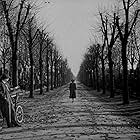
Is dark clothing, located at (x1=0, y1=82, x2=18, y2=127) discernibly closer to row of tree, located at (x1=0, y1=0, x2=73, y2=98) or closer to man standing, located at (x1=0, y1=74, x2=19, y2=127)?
man standing, located at (x1=0, y1=74, x2=19, y2=127)

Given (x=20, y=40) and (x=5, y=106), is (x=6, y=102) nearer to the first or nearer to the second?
(x=5, y=106)

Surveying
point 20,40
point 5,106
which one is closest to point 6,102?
point 5,106

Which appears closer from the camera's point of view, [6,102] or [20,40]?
[6,102]

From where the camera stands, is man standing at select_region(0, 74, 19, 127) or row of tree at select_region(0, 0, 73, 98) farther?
row of tree at select_region(0, 0, 73, 98)

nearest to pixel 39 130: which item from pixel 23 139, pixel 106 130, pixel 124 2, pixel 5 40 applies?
pixel 23 139

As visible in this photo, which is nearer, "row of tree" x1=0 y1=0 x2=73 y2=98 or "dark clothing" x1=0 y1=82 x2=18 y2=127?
"dark clothing" x1=0 y1=82 x2=18 y2=127

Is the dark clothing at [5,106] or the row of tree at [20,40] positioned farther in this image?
the row of tree at [20,40]

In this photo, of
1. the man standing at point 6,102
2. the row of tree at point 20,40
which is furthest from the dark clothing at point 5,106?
Result: the row of tree at point 20,40

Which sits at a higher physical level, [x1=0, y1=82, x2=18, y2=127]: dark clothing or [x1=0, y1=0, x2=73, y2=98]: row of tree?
[x1=0, y1=0, x2=73, y2=98]: row of tree

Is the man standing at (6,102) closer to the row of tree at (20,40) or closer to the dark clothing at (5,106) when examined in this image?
the dark clothing at (5,106)

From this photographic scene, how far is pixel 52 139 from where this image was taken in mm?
8266

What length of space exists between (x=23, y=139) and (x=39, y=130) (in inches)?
63.6

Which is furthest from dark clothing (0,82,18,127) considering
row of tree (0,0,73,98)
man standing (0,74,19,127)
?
row of tree (0,0,73,98)

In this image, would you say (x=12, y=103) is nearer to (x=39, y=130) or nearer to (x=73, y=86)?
(x=39, y=130)
